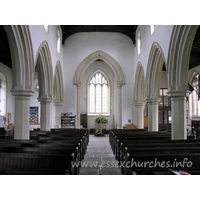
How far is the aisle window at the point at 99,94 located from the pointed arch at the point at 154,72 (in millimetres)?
8538

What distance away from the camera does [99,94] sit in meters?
19.9

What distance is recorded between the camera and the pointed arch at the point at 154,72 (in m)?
10.5

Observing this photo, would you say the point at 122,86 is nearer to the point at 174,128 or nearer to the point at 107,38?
the point at 107,38

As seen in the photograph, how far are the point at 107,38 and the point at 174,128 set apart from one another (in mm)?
9884

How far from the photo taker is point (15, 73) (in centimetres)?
708

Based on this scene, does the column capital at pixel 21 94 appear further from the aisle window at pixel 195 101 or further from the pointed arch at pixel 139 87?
the aisle window at pixel 195 101

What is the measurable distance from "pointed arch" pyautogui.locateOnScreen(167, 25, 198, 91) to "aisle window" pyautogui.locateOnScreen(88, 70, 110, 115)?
1206 centimetres

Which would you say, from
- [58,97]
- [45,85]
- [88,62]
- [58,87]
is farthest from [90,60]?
[45,85]

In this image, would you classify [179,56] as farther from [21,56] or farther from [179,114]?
[21,56]

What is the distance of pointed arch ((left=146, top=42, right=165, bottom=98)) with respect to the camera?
10.5 meters

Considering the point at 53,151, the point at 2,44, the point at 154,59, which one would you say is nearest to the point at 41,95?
the point at 2,44

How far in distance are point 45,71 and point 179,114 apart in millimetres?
6641

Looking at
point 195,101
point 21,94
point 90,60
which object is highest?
point 90,60

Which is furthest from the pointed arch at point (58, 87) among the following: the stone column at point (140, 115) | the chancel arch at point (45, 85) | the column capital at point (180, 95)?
the column capital at point (180, 95)
